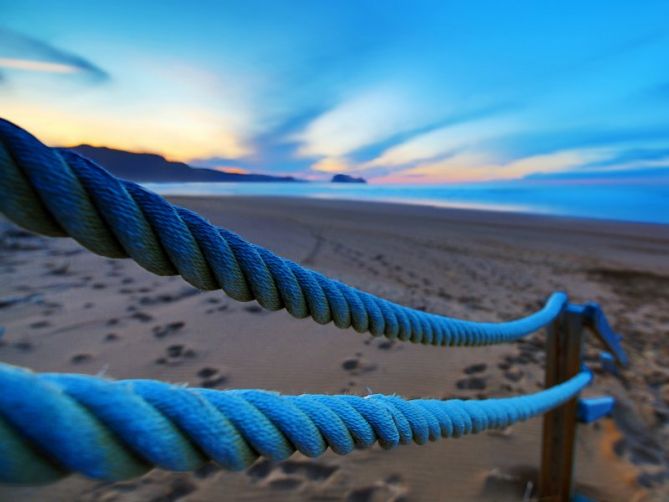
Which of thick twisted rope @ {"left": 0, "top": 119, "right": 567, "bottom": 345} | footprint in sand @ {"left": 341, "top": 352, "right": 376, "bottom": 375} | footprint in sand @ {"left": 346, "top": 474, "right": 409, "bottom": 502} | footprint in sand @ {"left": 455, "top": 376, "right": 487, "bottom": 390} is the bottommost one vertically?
footprint in sand @ {"left": 346, "top": 474, "right": 409, "bottom": 502}

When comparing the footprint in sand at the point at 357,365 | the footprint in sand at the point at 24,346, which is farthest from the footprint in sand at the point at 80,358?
the footprint in sand at the point at 357,365

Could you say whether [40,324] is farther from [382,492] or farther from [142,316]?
[382,492]

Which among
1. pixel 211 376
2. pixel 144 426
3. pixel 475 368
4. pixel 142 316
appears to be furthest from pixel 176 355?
pixel 144 426

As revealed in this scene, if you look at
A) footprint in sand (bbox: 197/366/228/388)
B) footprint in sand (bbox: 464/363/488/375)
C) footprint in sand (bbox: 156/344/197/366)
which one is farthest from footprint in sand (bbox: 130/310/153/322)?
footprint in sand (bbox: 464/363/488/375)

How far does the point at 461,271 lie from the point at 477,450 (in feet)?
15.3

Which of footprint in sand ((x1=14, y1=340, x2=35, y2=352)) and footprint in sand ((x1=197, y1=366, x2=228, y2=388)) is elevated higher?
footprint in sand ((x1=14, y1=340, x2=35, y2=352))

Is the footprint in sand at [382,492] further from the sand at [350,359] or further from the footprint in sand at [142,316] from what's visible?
the footprint in sand at [142,316]

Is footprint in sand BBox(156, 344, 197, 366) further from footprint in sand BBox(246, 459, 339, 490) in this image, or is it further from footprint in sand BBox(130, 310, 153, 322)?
footprint in sand BBox(246, 459, 339, 490)

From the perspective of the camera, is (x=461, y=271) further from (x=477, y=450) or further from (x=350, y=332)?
(x=477, y=450)

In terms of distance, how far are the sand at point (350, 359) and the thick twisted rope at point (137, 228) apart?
0.18 m

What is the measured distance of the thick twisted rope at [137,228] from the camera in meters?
0.38

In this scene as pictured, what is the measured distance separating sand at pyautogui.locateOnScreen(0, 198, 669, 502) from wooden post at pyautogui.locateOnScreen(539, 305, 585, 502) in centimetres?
17

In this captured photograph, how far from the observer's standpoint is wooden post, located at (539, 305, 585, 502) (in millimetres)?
1984

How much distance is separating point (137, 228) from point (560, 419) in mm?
2391
